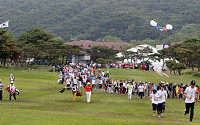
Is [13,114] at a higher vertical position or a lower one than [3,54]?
lower

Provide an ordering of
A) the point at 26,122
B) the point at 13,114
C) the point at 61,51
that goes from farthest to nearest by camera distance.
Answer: the point at 61,51 < the point at 13,114 < the point at 26,122

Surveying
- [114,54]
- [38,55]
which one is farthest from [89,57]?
[38,55]

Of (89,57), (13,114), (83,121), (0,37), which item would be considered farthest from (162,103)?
(89,57)

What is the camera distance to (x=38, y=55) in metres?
80.6

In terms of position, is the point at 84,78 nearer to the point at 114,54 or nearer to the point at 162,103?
the point at 162,103

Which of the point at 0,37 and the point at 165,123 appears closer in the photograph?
the point at 165,123

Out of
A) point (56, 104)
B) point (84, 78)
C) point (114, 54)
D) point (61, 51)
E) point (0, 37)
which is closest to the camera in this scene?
point (56, 104)

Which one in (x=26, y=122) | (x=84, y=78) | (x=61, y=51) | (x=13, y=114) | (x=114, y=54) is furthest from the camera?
(x=114, y=54)

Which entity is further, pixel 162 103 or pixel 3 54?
pixel 3 54

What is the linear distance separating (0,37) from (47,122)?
52.3 metres

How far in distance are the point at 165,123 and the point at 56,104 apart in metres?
9.64

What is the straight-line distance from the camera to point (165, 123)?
1541 cm

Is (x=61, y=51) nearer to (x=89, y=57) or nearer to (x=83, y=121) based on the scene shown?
(x=89, y=57)

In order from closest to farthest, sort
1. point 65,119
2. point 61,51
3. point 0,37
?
point 65,119 < point 0,37 < point 61,51
